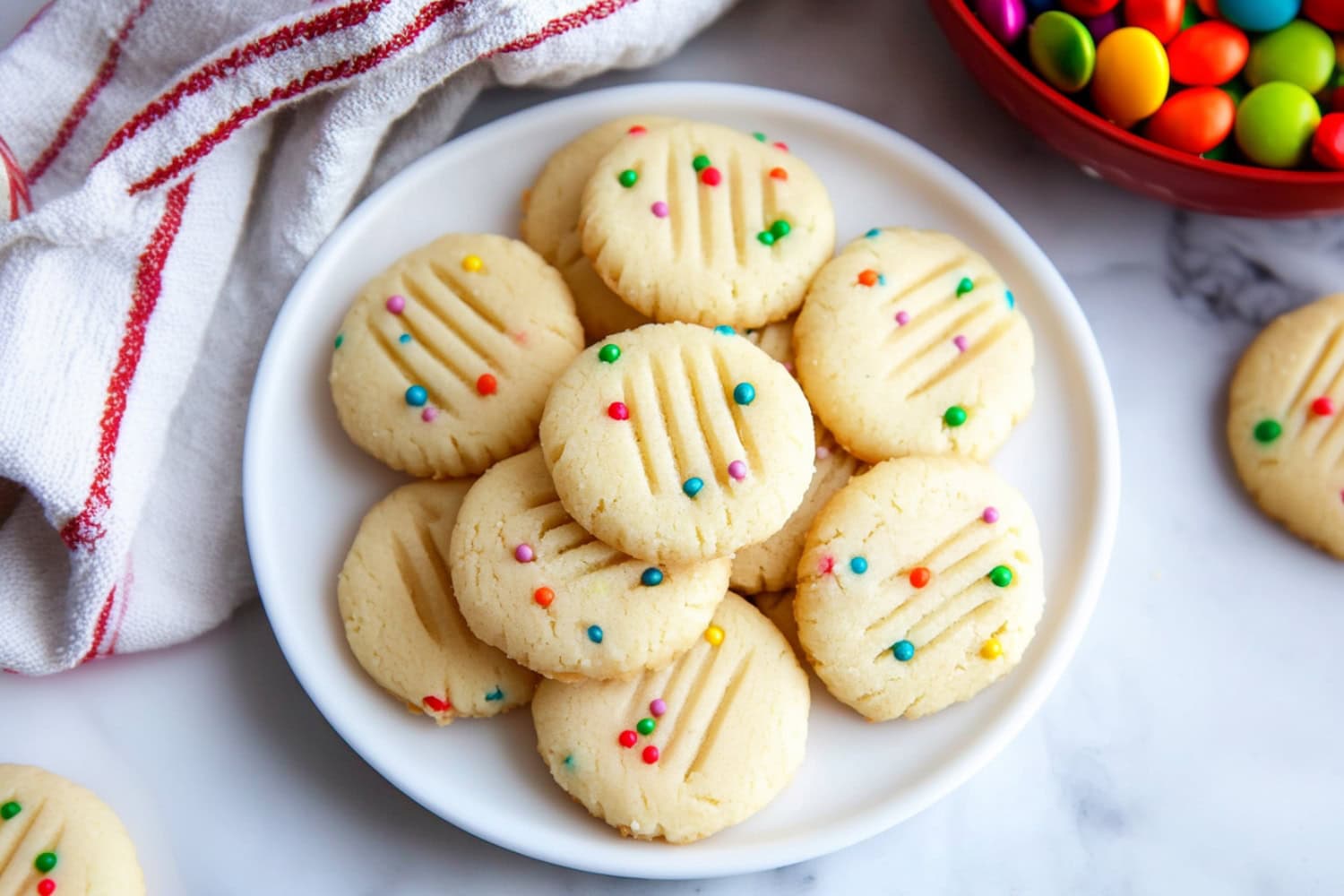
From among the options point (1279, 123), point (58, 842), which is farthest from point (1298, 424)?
point (58, 842)

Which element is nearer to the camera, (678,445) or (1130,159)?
(678,445)

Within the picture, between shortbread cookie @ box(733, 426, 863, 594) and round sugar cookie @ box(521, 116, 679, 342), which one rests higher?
round sugar cookie @ box(521, 116, 679, 342)

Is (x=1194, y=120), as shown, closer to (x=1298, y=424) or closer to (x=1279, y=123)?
(x=1279, y=123)

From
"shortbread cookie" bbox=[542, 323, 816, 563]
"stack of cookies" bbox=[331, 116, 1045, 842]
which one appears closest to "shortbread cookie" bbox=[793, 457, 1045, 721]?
"stack of cookies" bbox=[331, 116, 1045, 842]

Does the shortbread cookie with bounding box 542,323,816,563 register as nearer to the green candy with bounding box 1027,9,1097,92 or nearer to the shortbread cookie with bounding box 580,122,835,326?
the shortbread cookie with bounding box 580,122,835,326

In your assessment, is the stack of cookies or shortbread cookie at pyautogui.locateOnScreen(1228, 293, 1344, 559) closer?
the stack of cookies

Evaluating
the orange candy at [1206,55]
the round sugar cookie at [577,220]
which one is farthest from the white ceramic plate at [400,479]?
the orange candy at [1206,55]

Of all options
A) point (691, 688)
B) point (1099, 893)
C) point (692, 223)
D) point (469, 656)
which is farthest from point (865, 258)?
point (1099, 893)
